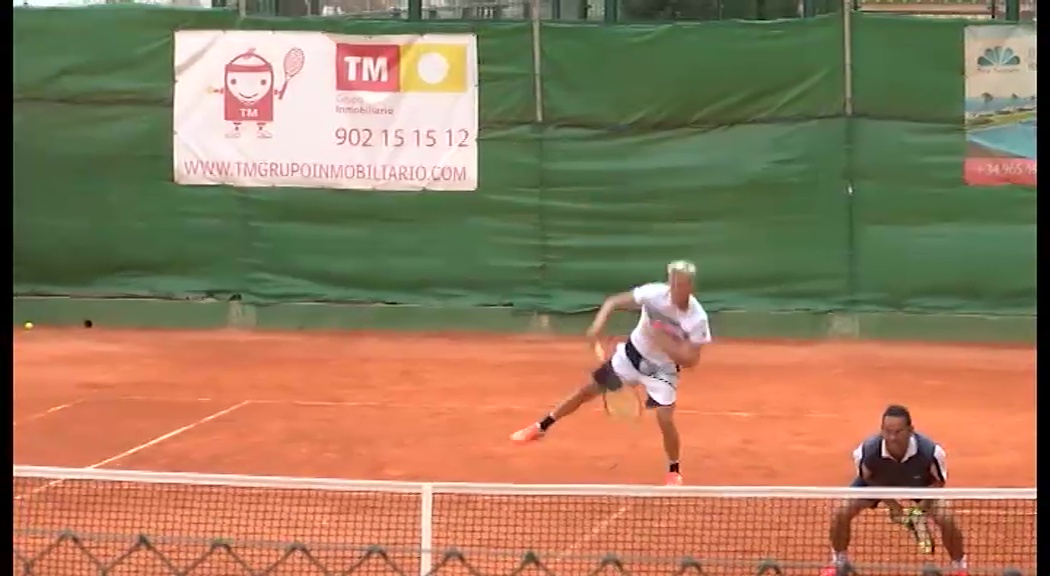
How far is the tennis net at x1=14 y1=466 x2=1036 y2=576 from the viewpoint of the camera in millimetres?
5785

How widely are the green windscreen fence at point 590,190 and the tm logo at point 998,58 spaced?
0.24 metres

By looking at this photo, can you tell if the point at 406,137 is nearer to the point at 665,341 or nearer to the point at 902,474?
the point at 665,341

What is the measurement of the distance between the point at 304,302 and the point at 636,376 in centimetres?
730

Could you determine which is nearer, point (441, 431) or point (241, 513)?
point (241, 513)

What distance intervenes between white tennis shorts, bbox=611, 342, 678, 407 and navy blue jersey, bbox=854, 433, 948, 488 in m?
2.06

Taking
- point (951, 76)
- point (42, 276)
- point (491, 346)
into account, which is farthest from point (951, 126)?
point (42, 276)

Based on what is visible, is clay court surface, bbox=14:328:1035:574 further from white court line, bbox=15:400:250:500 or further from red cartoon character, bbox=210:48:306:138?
red cartoon character, bbox=210:48:306:138

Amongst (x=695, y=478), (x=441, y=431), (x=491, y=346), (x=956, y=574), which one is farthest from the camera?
(x=491, y=346)

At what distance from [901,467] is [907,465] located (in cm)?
3

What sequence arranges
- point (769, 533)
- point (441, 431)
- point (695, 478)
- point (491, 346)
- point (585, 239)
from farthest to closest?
1. point (585, 239)
2. point (491, 346)
3. point (441, 431)
4. point (695, 478)
5. point (769, 533)

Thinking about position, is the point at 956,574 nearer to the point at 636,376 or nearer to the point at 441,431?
the point at 636,376

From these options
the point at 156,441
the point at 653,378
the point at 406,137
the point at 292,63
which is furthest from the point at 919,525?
the point at 292,63

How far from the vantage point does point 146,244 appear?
15.3 metres

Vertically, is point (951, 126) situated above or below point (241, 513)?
above
